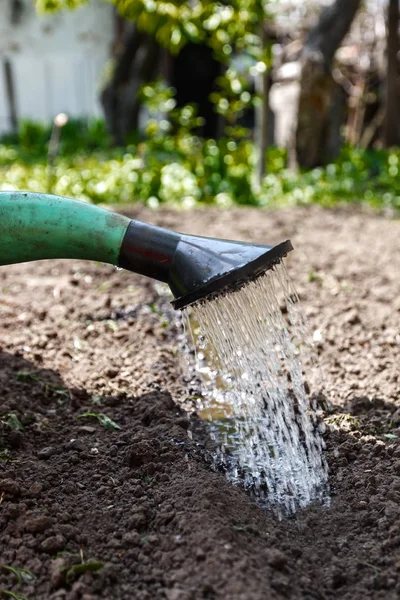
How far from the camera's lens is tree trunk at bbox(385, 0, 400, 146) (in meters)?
8.51

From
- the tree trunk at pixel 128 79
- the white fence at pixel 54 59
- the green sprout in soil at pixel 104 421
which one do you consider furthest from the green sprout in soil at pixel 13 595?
the white fence at pixel 54 59

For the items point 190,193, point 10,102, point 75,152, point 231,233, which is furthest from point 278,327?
point 10,102

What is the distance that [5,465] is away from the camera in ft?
7.29

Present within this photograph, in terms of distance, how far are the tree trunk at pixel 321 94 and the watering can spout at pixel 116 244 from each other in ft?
20.4

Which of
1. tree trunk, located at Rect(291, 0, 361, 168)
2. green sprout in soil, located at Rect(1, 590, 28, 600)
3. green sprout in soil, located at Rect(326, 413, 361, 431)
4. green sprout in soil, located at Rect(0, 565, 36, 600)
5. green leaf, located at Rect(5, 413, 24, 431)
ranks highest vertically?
tree trunk, located at Rect(291, 0, 361, 168)

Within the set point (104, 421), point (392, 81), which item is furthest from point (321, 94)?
point (104, 421)

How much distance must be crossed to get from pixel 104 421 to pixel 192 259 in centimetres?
84

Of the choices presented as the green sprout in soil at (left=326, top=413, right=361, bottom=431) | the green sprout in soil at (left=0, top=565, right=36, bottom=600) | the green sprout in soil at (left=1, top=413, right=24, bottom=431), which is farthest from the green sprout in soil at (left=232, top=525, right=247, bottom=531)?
the green sprout in soil at (left=1, top=413, right=24, bottom=431)

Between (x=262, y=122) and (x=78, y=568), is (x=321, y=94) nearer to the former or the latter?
(x=262, y=122)

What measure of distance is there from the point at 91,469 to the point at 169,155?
6755 millimetres

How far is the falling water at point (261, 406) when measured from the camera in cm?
217

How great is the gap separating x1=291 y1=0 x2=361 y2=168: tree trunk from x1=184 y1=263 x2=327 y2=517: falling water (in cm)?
558

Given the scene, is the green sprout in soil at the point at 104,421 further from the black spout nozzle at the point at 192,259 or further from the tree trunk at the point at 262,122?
the tree trunk at the point at 262,122

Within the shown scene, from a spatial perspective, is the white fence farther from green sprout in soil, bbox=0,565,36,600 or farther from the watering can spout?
green sprout in soil, bbox=0,565,36,600
